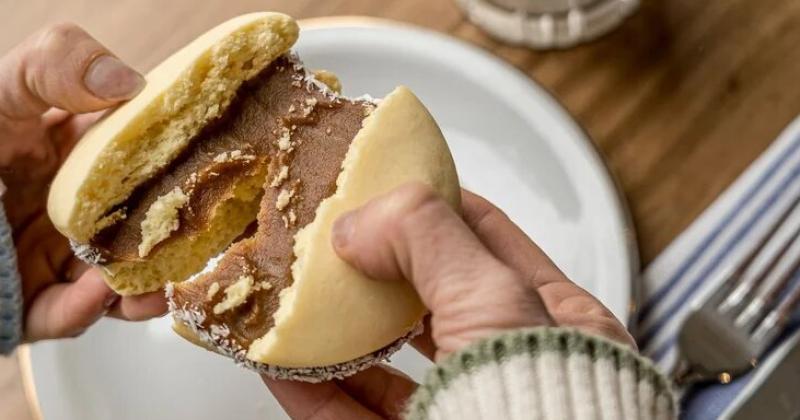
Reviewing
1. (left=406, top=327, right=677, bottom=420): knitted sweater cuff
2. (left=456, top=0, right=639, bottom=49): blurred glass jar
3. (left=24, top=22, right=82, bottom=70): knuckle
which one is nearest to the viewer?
(left=406, top=327, right=677, bottom=420): knitted sweater cuff

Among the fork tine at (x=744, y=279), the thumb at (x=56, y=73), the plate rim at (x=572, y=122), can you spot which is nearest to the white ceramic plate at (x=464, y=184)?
the plate rim at (x=572, y=122)

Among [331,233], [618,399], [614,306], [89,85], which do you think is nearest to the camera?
[618,399]

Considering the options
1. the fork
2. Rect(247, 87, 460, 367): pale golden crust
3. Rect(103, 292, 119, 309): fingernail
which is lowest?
Rect(103, 292, 119, 309): fingernail

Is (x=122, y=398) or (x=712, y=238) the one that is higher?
(x=712, y=238)

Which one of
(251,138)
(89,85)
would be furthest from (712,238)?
(89,85)

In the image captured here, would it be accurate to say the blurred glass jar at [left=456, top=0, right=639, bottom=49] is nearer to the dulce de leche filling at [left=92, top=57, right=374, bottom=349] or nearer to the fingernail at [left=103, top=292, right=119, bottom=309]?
the dulce de leche filling at [left=92, top=57, right=374, bottom=349]

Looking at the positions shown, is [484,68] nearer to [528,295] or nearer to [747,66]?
[747,66]

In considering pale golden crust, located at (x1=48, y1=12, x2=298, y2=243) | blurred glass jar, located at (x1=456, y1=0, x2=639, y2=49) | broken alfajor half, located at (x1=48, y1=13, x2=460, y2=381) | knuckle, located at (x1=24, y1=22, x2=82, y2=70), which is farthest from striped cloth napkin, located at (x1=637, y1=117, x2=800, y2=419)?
knuckle, located at (x1=24, y1=22, x2=82, y2=70)
